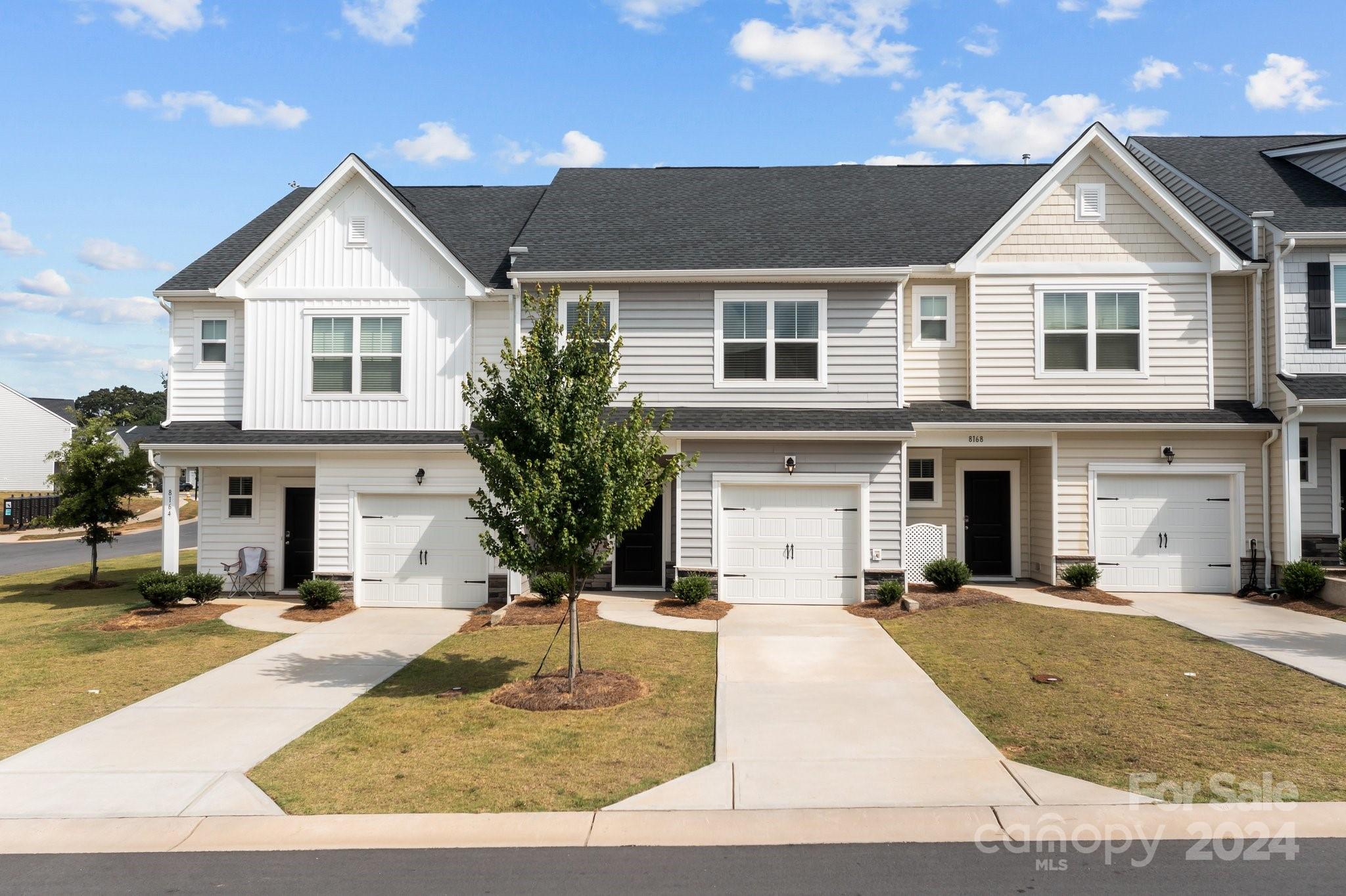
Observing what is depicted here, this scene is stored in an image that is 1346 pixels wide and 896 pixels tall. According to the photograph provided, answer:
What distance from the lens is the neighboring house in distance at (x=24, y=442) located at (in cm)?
5328

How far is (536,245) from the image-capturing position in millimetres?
16656

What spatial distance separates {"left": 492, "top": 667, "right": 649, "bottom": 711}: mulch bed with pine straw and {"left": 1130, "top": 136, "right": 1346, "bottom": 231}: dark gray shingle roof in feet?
50.6

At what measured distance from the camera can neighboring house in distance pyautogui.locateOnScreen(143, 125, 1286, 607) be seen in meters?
15.7

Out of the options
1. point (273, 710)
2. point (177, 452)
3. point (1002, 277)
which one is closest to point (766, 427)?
point (1002, 277)

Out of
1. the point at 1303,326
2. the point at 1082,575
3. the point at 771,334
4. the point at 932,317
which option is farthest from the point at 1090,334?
the point at 771,334

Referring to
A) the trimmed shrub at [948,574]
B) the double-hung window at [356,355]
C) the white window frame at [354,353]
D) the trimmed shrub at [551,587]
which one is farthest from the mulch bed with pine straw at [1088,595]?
the double-hung window at [356,355]

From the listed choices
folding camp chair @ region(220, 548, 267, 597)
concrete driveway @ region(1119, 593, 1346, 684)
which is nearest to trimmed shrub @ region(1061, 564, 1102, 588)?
concrete driveway @ region(1119, 593, 1346, 684)

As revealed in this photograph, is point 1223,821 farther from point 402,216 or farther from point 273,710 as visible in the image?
point 402,216

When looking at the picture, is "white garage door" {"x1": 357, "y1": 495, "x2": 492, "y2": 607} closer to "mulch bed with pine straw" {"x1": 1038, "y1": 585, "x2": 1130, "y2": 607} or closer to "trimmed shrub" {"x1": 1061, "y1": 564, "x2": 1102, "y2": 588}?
"mulch bed with pine straw" {"x1": 1038, "y1": 585, "x2": 1130, "y2": 607}

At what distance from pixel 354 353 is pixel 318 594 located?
470 cm

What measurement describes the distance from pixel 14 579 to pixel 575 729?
2088cm

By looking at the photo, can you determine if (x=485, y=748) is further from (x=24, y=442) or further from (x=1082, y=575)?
(x=24, y=442)

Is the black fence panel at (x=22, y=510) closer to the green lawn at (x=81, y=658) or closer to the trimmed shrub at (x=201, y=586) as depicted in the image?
the green lawn at (x=81, y=658)

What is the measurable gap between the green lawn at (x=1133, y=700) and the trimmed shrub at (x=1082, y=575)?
206cm
